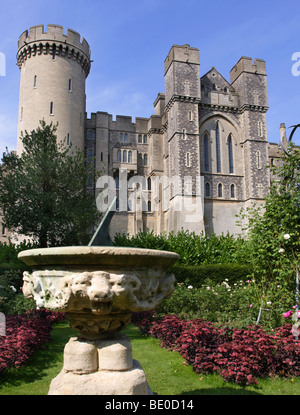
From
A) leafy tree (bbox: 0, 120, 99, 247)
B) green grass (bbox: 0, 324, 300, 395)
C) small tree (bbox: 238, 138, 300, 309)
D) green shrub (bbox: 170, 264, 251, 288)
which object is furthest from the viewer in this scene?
leafy tree (bbox: 0, 120, 99, 247)

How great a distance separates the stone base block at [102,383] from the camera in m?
2.59

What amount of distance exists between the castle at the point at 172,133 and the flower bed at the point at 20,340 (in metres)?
18.8

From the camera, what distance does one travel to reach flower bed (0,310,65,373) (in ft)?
15.6

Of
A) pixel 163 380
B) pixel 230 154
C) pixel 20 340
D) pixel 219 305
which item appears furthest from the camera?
pixel 230 154

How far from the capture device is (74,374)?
2717mm

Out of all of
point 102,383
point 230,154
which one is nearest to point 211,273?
point 102,383

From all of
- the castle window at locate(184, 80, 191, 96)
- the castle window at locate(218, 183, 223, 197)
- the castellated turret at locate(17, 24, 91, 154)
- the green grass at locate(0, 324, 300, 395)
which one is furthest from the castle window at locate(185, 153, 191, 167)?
the green grass at locate(0, 324, 300, 395)

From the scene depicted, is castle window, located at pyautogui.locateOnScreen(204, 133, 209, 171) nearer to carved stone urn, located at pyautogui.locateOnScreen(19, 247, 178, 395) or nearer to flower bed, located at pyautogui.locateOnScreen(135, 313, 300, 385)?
flower bed, located at pyautogui.locateOnScreen(135, 313, 300, 385)

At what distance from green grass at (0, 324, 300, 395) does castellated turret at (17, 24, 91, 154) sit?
2131 centimetres

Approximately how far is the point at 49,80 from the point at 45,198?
13.9m

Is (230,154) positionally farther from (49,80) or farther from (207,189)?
(49,80)

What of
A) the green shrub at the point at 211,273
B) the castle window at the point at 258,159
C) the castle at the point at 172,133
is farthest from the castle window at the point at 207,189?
the green shrub at the point at 211,273

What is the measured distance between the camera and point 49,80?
25.2 metres

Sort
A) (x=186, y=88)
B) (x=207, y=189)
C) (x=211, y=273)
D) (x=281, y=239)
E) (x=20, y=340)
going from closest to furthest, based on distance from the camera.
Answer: (x=20, y=340) → (x=281, y=239) → (x=211, y=273) → (x=186, y=88) → (x=207, y=189)
